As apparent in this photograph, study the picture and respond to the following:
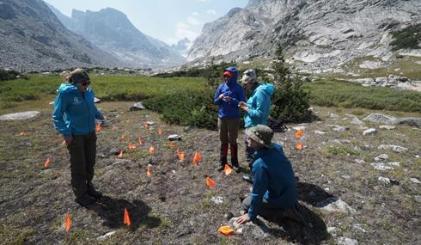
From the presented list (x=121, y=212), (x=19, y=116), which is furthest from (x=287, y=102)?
(x=19, y=116)

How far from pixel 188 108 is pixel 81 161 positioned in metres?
8.97

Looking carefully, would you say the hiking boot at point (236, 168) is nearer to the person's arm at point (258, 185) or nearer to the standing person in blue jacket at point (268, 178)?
the standing person in blue jacket at point (268, 178)

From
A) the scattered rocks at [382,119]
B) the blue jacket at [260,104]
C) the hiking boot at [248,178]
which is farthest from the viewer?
the scattered rocks at [382,119]

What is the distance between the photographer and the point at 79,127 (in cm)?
747

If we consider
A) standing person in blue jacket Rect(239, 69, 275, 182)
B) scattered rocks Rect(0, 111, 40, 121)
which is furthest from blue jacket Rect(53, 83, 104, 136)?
scattered rocks Rect(0, 111, 40, 121)

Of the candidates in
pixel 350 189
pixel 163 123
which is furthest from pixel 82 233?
pixel 163 123

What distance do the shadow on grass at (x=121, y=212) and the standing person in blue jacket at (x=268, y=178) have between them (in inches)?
72.0

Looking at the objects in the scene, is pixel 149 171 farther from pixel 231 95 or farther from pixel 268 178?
pixel 268 178

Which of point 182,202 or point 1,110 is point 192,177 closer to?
point 182,202

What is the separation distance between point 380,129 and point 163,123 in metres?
8.61

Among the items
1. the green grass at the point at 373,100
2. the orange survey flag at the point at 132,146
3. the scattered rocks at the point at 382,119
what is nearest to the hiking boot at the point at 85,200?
the orange survey flag at the point at 132,146

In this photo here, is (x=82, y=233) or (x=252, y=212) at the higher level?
(x=252, y=212)

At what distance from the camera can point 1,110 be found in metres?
19.0

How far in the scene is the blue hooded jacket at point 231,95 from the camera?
28.3 ft
